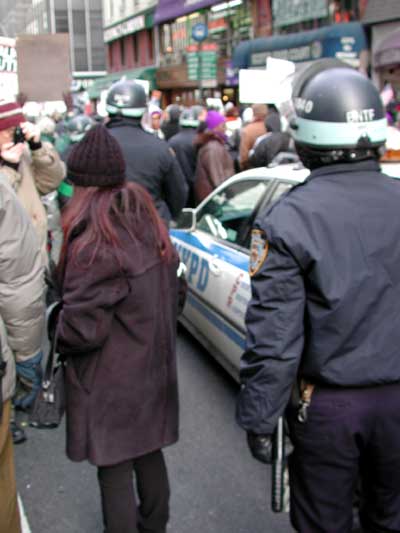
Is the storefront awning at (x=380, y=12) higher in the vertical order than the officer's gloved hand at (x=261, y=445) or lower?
higher

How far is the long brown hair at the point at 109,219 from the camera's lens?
2.52m

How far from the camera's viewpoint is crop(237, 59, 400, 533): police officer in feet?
6.84

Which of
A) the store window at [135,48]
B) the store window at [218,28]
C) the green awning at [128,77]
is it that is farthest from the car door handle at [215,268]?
the store window at [135,48]

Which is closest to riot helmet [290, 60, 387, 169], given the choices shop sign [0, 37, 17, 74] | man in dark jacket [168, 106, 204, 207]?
shop sign [0, 37, 17, 74]

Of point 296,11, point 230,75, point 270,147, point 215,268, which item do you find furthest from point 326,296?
point 230,75

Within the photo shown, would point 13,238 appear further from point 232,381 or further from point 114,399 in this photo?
point 232,381

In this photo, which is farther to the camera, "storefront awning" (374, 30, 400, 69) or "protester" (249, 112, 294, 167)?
"storefront awning" (374, 30, 400, 69)

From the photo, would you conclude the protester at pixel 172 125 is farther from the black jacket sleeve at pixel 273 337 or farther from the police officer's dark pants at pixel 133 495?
the black jacket sleeve at pixel 273 337

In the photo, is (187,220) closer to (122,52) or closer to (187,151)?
(187,151)

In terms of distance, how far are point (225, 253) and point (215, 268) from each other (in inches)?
5.1

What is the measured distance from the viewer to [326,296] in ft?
6.79

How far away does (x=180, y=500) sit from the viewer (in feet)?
11.5

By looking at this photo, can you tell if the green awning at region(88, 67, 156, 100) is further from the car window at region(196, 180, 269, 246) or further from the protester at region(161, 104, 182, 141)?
the car window at region(196, 180, 269, 246)

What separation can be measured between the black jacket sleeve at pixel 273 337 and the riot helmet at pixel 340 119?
1.12 ft
